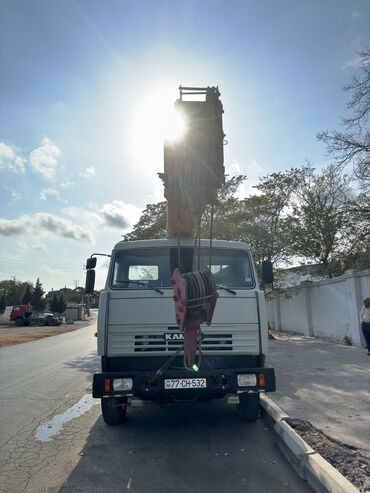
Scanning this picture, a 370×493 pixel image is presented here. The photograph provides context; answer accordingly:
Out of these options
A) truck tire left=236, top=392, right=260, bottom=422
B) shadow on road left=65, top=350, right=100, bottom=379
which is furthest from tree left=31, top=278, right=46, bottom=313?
truck tire left=236, top=392, right=260, bottom=422

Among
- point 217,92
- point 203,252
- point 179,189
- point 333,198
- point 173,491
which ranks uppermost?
point 333,198

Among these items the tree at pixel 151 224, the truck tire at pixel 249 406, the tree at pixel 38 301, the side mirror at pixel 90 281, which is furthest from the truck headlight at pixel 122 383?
the tree at pixel 38 301

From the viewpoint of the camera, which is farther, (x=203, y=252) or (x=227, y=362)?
(x=203, y=252)

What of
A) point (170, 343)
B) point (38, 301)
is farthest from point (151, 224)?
point (38, 301)

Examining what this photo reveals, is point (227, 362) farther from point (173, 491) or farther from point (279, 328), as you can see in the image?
point (279, 328)

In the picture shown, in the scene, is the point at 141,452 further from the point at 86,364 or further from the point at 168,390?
the point at 86,364

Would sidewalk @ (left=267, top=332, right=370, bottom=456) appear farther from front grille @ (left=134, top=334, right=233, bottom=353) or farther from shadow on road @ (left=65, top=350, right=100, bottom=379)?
shadow on road @ (left=65, top=350, right=100, bottom=379)

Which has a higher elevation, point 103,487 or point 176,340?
point 176,340

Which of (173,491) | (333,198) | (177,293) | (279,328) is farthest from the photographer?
(279,328)

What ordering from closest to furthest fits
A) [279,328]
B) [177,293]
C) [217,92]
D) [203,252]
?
[177,293] → [217,92] → [203,252] → [279,328]

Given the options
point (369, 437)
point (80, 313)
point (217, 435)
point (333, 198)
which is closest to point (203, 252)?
point (217, 435)

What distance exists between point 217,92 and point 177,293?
2.66 metres

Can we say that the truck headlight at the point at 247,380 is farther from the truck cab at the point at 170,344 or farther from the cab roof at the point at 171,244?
the cab roof at the point at 171,244

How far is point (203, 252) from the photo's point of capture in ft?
20.6
